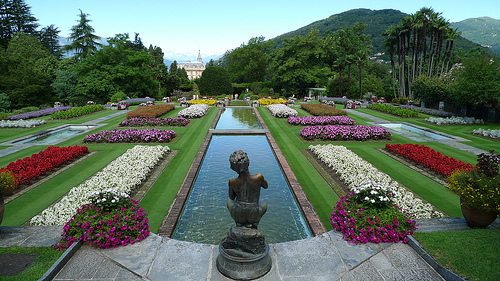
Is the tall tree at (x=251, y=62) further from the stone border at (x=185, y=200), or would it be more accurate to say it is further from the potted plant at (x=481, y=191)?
the potted plant at (x=481, y=191)

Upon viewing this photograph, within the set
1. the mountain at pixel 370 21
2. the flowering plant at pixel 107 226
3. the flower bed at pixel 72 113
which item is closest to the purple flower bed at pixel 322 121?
the flowering plant at pixel 107 226

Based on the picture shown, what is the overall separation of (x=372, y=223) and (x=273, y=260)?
2180 millimetres

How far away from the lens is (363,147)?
49.4ft

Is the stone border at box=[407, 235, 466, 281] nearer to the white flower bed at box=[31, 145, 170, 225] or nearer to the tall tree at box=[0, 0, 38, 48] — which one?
the white flower bed at box=[31, 145, 170, 225]

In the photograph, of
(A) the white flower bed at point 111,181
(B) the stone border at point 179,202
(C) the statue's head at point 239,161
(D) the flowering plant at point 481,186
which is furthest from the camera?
(A) the white flower bed at point 111,181

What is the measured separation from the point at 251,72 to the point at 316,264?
2643 inches

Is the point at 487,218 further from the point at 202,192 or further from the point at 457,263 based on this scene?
the point at 202,192

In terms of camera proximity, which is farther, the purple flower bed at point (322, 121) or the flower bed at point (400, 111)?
the flower bed at point (400, 111)

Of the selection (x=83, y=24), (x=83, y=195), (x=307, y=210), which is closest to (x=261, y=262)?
(x=307, y=210)

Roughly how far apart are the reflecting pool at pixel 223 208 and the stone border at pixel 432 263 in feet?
7.22

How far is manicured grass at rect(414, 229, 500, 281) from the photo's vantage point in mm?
4719

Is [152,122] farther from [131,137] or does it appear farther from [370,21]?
[370,21]

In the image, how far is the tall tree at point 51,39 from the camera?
57.1 metres

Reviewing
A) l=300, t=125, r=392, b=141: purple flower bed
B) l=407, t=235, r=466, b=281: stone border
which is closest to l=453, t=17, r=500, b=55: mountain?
l=300, t=125, r=392, b=141: purple flower bed
